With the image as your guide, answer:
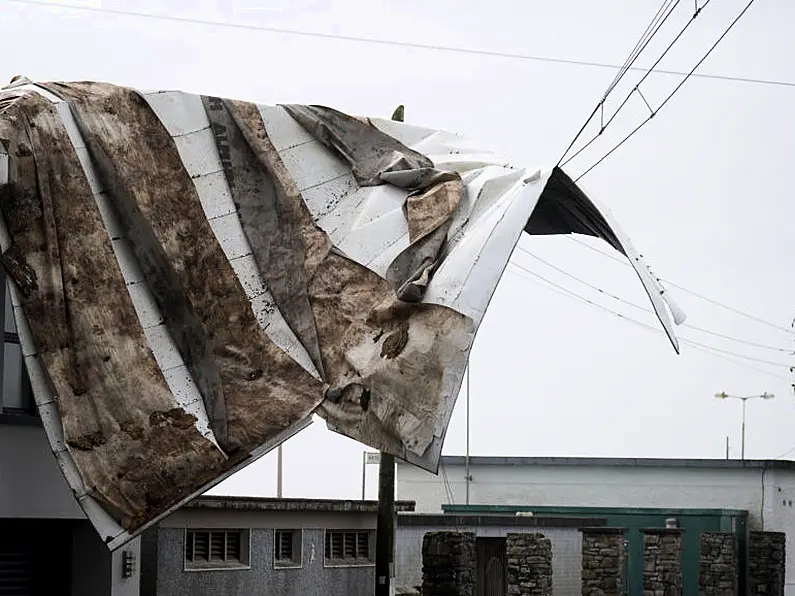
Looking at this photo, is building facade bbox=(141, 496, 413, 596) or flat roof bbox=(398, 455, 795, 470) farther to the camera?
flat roof bbox=(398, 455, 795, 470)

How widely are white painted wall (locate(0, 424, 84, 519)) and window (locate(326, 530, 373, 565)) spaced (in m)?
6.61

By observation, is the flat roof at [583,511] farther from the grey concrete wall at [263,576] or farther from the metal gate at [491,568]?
the grey concrete wall at [263,576]

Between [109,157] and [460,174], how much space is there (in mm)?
3903

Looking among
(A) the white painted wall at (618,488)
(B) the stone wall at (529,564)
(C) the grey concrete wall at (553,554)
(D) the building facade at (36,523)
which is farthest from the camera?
(A) the white painted wall at (618,488)

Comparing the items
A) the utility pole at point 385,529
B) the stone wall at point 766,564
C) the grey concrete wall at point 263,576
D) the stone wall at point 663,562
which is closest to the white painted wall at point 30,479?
the grey concrete wall at point 263,576

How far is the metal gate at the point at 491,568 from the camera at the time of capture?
31000mm

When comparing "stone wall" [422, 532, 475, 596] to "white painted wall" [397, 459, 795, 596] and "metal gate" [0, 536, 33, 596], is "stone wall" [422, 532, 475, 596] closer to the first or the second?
"metal gate" [0, 536, 33, 596]

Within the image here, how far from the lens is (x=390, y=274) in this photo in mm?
15570

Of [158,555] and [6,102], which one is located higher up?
[6,102]

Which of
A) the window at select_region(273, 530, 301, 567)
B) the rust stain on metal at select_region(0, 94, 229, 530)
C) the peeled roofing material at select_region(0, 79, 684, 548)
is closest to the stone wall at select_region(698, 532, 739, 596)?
the window at select_region(273, 530, 301, 567)

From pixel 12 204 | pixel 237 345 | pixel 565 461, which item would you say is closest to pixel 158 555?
pixel 237 345

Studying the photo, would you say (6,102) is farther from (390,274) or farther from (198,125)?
(390,274)

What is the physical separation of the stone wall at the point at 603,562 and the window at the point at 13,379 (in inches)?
545

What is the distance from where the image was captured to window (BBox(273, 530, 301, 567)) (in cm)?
2175
